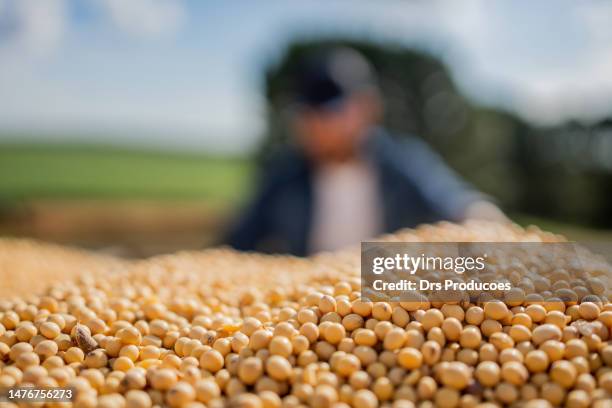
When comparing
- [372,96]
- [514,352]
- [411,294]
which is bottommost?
[514,352]

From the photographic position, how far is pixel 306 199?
3.61m

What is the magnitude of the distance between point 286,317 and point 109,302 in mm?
531

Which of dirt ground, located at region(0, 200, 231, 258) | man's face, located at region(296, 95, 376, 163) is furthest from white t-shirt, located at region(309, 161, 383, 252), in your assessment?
dirt ground, located at region(0, 200, 231, 258)

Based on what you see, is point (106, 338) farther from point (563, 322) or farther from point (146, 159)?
point (146, 159)

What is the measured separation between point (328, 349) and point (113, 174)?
1081 centimetres

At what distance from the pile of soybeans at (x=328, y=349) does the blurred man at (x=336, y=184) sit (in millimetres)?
1975

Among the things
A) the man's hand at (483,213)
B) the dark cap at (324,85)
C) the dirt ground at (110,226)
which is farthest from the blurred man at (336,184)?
the dirt ground at (110,226)

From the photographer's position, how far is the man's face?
331 centimetres

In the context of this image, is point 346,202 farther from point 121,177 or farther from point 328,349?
point 121,177

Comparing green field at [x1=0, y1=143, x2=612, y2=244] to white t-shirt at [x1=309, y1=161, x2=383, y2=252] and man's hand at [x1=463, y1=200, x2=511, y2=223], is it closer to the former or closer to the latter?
white t-shirt at [x1=309, y1=161, x2=383, y2=252]

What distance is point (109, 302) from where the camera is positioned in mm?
1421

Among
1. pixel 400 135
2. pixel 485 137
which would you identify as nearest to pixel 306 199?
pixel 400 135

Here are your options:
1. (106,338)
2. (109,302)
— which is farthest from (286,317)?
(109,302)

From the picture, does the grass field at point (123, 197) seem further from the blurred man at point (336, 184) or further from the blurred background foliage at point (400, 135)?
the blurred man at point (336, 184)
